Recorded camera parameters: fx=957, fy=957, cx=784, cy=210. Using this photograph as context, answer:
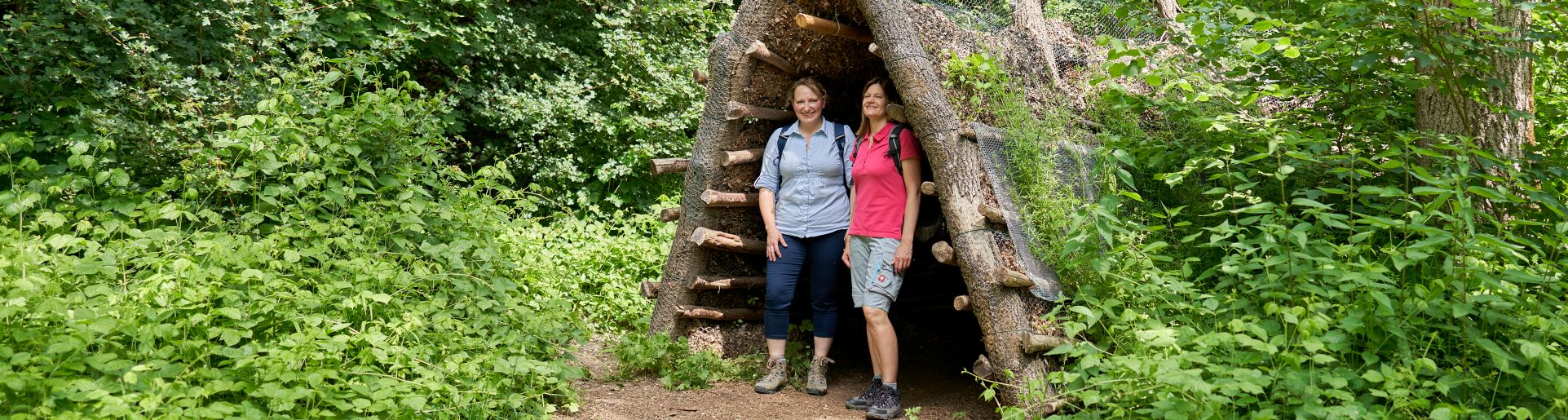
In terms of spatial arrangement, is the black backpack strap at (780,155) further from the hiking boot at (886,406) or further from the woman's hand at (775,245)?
the hiking boot at (886,406)

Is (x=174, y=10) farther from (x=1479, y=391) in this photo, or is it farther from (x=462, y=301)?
(x=1479, y=391)

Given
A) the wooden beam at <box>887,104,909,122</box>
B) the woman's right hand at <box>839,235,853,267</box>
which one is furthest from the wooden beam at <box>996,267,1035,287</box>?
the wooden beam at <box>887,104,909,122</box>

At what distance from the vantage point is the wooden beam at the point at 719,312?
562 centimetres

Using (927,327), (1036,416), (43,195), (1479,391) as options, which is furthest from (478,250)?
(1479,391)

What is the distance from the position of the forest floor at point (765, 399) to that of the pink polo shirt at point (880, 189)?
940 mm

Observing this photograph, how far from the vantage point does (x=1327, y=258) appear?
11.6 ft

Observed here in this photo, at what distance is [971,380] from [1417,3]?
291cm

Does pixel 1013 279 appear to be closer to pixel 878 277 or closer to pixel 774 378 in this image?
pixel 878 277

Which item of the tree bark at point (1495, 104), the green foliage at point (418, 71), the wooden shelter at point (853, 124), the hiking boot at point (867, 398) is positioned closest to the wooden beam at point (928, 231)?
the wooden shelter at point (853, 124)

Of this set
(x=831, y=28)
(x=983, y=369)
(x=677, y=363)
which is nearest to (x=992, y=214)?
(x=983, y=369)

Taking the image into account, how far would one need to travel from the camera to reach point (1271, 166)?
14.1ft

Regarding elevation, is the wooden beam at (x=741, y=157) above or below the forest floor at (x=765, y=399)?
above

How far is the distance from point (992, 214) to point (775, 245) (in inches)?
49.8

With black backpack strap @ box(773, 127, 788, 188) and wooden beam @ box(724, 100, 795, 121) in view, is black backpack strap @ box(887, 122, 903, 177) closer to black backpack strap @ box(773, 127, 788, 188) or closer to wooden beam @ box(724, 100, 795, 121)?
black backpack strap @ box(773, 127, 788, 188)
